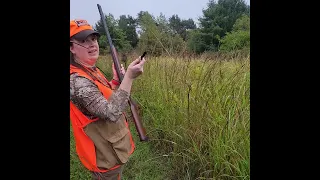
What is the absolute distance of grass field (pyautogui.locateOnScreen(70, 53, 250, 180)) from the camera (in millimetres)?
2152

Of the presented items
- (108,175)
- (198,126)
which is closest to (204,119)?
(198,126)

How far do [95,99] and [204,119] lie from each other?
1437 millimetres

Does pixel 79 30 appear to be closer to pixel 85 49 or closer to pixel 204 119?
pixel 85 49

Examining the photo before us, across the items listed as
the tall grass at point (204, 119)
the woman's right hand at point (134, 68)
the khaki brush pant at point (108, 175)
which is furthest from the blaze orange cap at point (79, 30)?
the tall grass at point (204, 119)

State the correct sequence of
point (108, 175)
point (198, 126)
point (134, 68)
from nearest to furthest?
1. point (134, 68)
2. point (108, 175)
3. point (198, 126)

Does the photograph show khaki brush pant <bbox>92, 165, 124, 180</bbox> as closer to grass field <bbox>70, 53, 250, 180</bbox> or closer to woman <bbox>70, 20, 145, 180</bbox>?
woman <bbox>70, 20, 145, 180</bbox>

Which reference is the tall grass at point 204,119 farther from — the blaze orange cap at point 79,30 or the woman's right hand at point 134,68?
the blaze orange cap at point 79,30

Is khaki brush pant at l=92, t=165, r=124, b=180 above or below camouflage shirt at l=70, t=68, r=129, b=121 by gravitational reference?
below

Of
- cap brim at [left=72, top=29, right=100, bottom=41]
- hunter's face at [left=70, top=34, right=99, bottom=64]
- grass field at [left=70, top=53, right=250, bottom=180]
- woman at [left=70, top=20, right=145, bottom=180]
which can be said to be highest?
cap brim at [left=72, top=29, right=100, bottom=41]

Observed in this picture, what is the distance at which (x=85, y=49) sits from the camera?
1363 mm

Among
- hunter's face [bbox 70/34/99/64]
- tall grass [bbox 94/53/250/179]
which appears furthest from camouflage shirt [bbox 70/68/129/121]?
tall grass [bbox 94/53/250/179]

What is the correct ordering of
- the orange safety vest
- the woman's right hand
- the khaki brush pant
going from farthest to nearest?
the khaki brush pant
the orange safety vest
the woman's right hand
